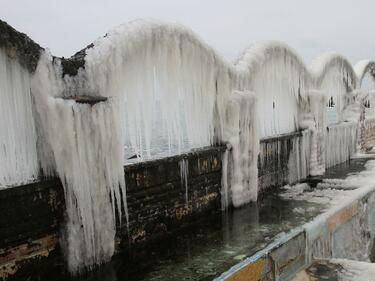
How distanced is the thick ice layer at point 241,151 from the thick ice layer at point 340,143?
420 centimetres

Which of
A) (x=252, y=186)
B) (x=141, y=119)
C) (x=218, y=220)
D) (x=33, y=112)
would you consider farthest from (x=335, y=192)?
(x=33, y=112)

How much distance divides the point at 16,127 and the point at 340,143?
9.25m

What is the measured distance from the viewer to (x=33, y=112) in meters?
4.01

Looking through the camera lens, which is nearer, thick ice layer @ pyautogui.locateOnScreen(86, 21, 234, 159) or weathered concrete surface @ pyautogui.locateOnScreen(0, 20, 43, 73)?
weathered concrete surface @ pyautogui.locateOnScreen(0, 20, 43, 73)

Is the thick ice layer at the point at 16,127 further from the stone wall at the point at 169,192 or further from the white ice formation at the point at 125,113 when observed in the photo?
the stone wall at the point at 169,192

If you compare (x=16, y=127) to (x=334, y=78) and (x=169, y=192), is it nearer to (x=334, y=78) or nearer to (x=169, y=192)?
(x=169, y=192)

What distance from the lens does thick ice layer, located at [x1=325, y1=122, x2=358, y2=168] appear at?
10.5m

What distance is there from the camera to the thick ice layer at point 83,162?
396 cm

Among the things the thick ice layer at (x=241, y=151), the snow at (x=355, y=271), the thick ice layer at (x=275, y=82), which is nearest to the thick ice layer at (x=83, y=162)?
the thick ice layer at (x=241, y=151)

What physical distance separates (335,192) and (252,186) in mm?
1587

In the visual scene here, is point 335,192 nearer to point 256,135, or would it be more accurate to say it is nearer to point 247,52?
point 256,135

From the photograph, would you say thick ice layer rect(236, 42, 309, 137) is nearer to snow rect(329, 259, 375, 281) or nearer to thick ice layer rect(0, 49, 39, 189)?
snow rect(329, 259, 375, 281)

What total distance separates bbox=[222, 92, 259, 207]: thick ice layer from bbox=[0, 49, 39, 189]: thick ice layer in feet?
10.5

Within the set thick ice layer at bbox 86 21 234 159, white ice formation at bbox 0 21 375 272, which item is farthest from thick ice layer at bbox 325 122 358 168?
thick ice layer at bbox 86 21 234 159
